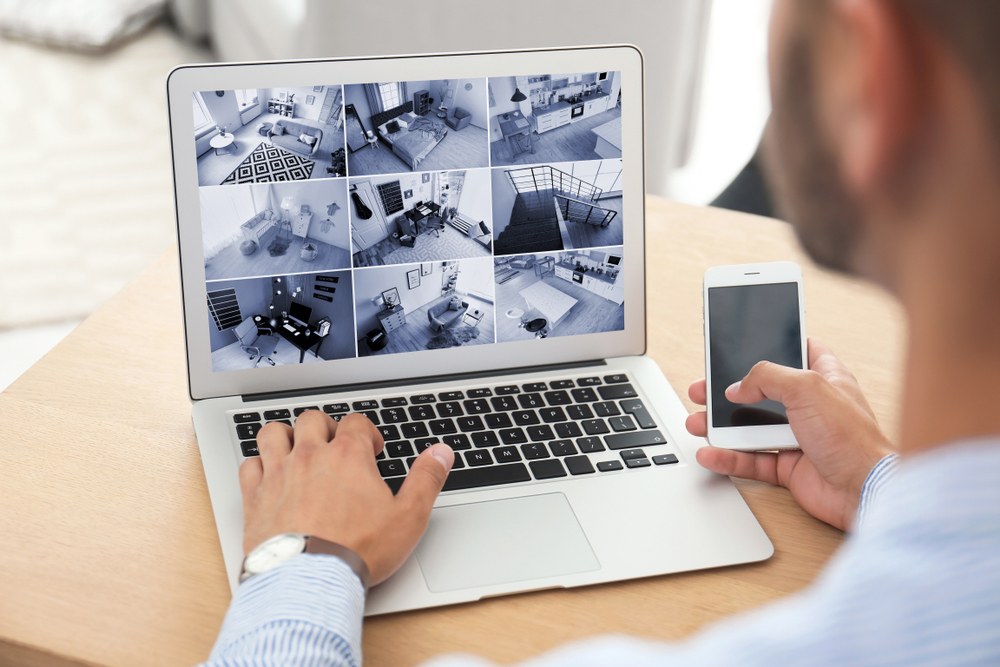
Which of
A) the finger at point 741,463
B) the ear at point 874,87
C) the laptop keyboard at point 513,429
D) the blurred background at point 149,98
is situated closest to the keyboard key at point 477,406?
the laptop keyboard at point 513,429

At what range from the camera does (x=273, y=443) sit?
0.88 metres

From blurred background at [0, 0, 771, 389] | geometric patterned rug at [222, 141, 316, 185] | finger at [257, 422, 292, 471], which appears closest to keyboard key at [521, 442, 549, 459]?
finger at [257, 422, 292, 471]

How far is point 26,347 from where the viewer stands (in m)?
2.31

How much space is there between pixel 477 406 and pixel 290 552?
0.29m

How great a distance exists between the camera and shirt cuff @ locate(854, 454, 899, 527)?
837 millimetres

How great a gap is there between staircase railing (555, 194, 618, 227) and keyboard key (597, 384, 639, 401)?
0.16 m

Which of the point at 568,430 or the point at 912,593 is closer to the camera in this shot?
the point at 912,593

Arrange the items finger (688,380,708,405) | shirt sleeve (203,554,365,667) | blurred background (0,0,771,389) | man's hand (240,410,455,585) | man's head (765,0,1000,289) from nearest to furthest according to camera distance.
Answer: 1. man's head (765,0,1000,289)
2. shirt sleeve (203,554,365,667)
3. man's hand (240,410,455,585)
4. finger (688,380,708,405)
5. blurred background (0,0,771,389)

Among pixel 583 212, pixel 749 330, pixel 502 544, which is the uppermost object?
pixel 583 212

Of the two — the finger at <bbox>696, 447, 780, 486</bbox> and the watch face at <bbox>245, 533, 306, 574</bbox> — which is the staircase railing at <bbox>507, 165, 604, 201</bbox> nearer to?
the finger at <bbox>696, 447, 780, 486</bbox>

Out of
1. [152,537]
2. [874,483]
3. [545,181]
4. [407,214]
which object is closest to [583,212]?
[545,181]

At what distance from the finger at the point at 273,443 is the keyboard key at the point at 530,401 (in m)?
0.23

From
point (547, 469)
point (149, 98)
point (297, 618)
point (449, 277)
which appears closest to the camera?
point (297, 618)

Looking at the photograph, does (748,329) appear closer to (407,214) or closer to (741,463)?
(741,463)
